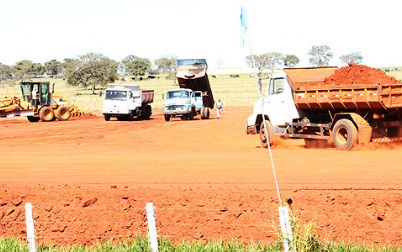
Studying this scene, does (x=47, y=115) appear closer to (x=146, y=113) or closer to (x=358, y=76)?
(x=146, y=113)

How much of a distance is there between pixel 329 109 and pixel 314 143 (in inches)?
93.1

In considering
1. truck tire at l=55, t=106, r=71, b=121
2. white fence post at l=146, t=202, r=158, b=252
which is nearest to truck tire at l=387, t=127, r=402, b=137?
white fence post at l=146, t=202, r=158, b=252

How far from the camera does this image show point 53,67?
541ft

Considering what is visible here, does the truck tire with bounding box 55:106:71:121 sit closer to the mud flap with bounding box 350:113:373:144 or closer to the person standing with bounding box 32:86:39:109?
the person standing with bounding box 32:86:39:109

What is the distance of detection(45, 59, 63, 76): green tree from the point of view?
164375 mm

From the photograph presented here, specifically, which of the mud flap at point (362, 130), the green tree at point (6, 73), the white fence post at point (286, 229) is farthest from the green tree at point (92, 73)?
the white fence post at point (286, 229)

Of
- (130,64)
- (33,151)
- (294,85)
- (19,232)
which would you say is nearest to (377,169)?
(294,85)

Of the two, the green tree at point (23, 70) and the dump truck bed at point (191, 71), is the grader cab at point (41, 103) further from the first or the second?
the green tree at point (23, 70)

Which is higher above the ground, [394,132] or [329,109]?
[329,109]

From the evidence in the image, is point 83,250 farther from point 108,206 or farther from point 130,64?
point 130,64

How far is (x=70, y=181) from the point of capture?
16.3 m

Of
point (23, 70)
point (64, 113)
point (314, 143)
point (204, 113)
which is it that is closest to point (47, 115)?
point (64, 113)

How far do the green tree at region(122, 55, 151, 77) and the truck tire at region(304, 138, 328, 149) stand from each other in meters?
122

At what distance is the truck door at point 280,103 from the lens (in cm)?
2197
